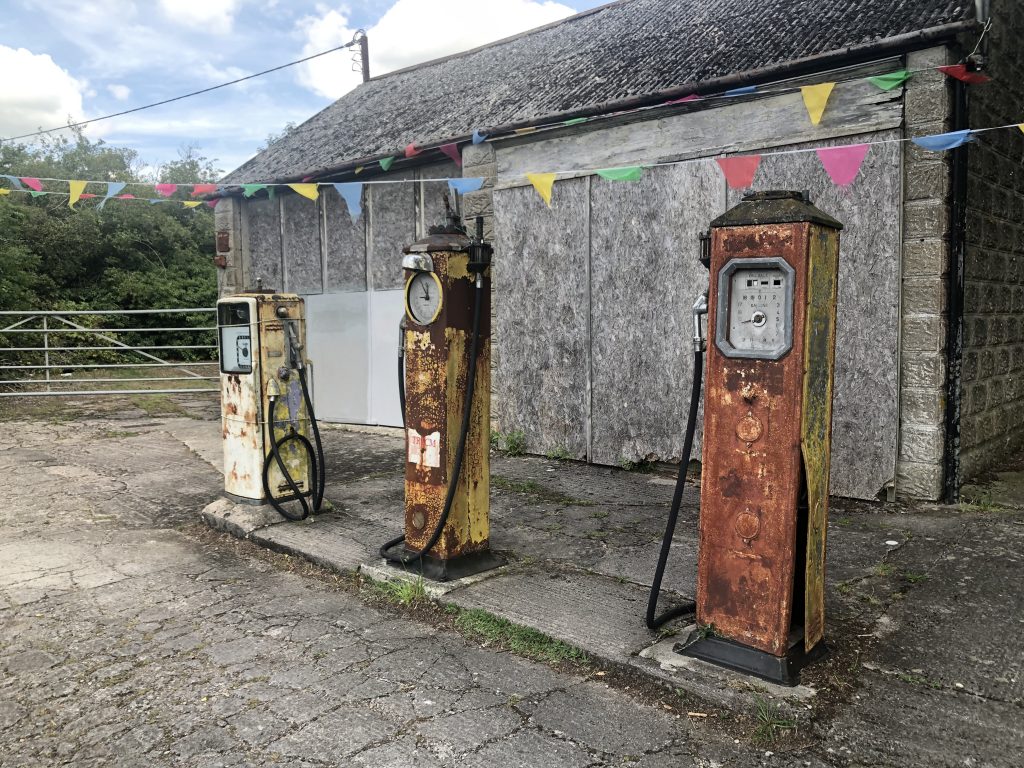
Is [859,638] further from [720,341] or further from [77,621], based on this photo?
[77,621]

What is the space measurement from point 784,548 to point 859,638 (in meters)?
0.86

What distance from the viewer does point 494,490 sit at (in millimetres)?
6539

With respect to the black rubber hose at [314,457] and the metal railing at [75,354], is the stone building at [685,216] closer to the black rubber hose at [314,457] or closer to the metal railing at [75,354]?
the black rubber hose at [314,457]

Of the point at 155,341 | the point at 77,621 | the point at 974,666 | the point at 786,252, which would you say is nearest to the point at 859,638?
the point at 974,666

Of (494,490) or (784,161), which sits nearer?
(784,161)

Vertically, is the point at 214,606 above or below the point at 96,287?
below

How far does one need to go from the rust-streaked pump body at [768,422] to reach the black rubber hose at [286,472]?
3230mm

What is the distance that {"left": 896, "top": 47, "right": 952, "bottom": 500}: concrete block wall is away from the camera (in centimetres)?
538

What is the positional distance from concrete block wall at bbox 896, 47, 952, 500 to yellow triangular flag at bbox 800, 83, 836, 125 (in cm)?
56

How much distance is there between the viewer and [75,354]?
649 inches

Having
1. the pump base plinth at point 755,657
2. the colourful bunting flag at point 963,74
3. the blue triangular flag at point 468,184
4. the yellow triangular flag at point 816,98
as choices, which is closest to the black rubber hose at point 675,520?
the pump base plinth at point 755,657

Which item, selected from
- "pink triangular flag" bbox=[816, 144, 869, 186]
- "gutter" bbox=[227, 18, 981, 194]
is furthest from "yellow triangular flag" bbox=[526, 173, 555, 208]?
"pink triangular flag" bbox=[816, 144, 869, 186]

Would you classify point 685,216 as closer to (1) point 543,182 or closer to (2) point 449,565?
(1) point 543,182

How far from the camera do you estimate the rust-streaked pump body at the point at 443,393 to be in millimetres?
4207
